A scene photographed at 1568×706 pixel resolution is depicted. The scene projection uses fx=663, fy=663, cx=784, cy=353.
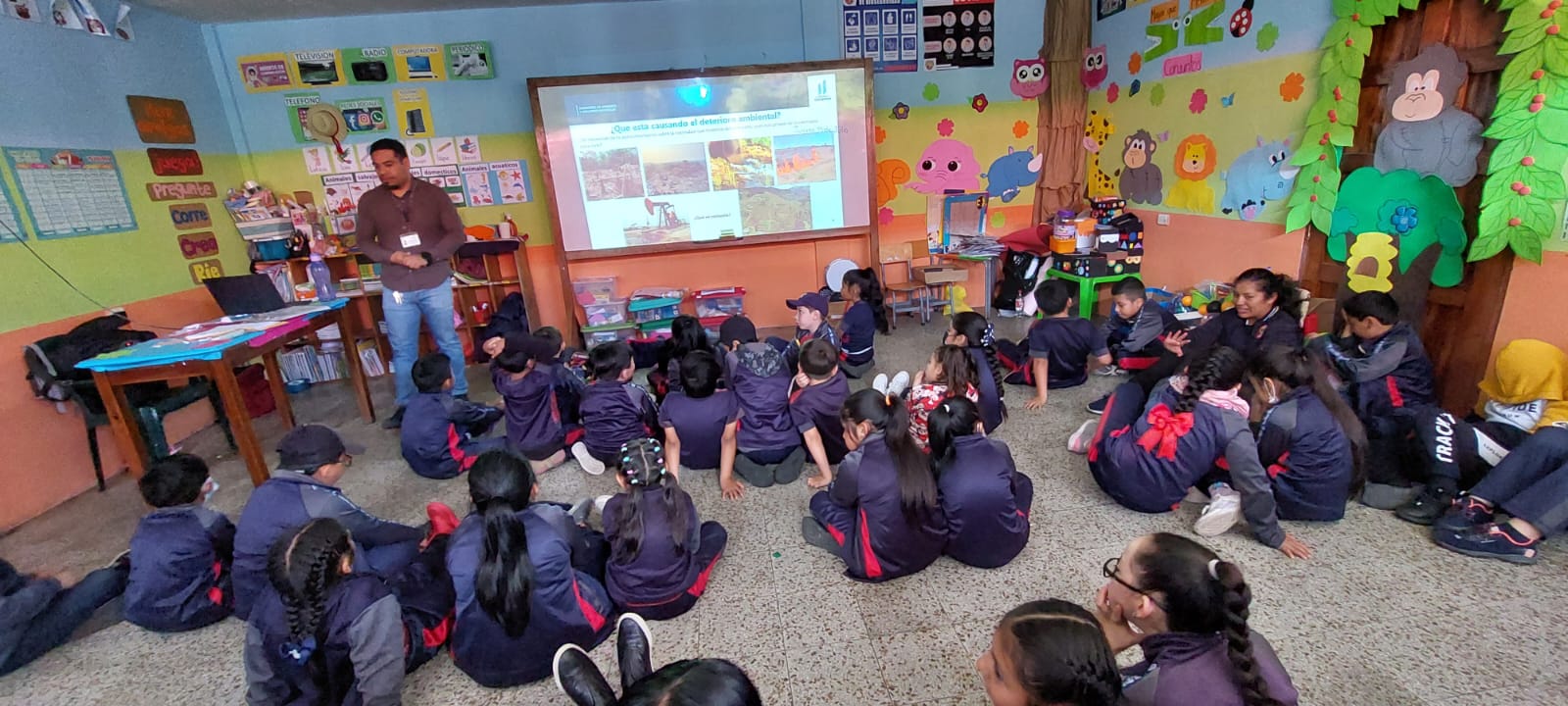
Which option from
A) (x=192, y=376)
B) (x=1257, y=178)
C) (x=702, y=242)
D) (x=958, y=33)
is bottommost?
(x=192, y=376)

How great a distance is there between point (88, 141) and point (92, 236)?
0.51 meters

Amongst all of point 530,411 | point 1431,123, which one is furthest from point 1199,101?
point 530,411

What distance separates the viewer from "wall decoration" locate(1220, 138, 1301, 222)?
11.5ft

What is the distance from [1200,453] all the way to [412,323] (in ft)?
12.7

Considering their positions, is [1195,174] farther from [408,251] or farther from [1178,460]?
[408,251]

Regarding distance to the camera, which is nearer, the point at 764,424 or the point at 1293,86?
the point at 764,424

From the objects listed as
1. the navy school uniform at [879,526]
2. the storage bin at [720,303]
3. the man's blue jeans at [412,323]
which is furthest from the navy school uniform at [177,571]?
the storage bin at [720,303]

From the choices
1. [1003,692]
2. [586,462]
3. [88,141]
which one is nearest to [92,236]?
[88,141]

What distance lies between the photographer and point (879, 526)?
2.03 metres

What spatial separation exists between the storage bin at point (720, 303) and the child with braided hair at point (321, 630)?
3586 mm

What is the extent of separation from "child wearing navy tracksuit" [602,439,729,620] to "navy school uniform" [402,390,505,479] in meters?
1.21

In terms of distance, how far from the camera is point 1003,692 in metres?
1.09

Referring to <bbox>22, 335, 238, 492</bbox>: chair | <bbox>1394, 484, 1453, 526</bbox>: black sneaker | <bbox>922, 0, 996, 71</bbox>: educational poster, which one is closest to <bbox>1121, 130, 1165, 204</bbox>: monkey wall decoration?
<bbox>922, 0, 996, 71</bbox>: educational poster

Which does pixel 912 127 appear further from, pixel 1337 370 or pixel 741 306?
pixel 1337 370
